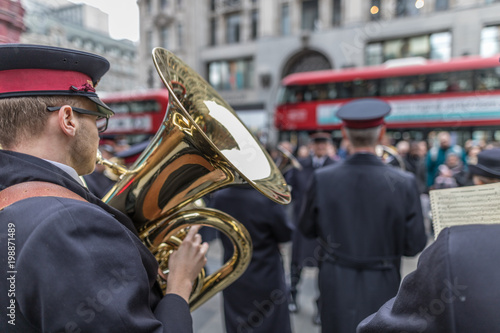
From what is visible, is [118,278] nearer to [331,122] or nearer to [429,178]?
[429,178]

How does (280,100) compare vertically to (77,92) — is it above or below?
above

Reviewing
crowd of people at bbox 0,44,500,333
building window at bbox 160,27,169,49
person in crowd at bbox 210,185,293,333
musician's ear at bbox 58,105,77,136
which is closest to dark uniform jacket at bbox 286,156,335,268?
person in crowd at bbox 210,185,293,333

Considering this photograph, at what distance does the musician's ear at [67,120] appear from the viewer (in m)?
0.96

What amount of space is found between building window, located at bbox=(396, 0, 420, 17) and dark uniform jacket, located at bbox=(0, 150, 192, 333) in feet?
57.3

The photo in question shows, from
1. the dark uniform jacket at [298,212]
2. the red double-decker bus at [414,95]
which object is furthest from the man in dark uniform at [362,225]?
the red double-decker bus at [414,95]

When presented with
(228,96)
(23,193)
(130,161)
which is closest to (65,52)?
(23,193)

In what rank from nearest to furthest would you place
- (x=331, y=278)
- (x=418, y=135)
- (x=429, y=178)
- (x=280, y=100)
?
(x=331, y=278)
(x=429, y=178)
(x=418, y=135)
(x=280, y=100)

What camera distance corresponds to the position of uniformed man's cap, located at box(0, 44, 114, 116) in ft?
3.03

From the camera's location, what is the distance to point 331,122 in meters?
11.9

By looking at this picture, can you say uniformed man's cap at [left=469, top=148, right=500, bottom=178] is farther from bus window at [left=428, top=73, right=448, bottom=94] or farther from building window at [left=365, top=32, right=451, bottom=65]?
building window at [left=365, top=32, right=451, bottom=65]

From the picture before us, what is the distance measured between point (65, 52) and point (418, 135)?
Answer: 11.1 m

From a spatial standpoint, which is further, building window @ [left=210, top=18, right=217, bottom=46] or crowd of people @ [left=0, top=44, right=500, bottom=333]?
building window @ [left=210, top=18, right=217, bottom=46]

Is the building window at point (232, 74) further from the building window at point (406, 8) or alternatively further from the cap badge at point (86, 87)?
the cap badge at point (86, 87)

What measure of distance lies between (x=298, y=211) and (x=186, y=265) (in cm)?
334
